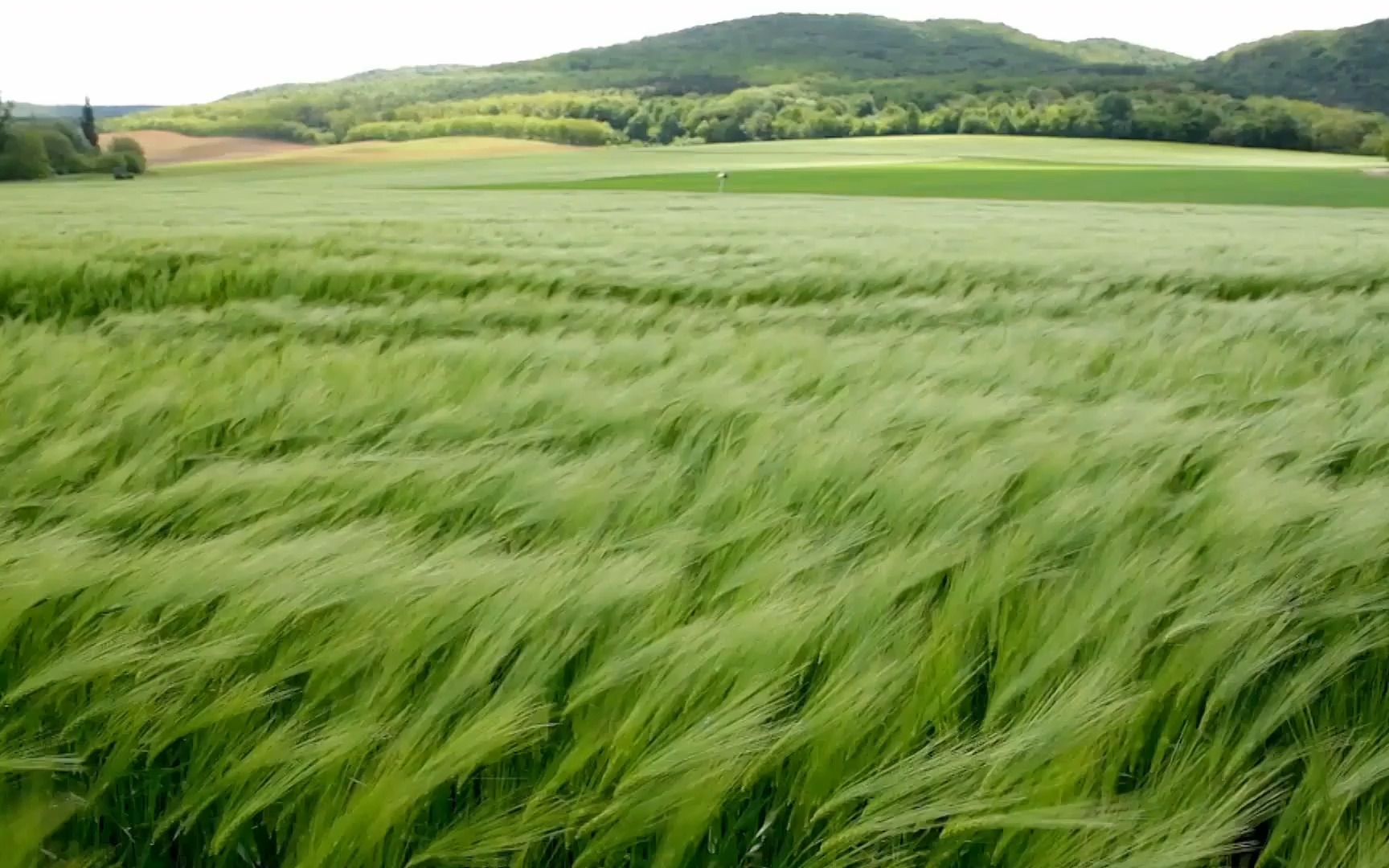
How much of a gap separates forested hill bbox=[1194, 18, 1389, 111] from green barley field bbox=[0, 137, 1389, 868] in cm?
6105

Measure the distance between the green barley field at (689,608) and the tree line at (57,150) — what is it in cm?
1782

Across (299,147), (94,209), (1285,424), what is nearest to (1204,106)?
(299,147)

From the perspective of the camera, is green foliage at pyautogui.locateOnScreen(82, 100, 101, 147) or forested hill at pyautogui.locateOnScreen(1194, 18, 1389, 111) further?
forested hill at pyautogui.locateOnScreen(1194, 18, 1389, 111)

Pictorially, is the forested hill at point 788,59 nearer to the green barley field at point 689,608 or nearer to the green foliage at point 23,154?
the green foliage at point 23,154

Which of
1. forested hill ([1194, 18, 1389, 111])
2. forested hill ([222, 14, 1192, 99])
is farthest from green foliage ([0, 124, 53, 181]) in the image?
forested hill ([1194, 18, 1389, 111])

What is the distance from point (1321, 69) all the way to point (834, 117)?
116 feet

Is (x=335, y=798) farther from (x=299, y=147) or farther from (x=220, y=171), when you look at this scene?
(x=299, y=147)

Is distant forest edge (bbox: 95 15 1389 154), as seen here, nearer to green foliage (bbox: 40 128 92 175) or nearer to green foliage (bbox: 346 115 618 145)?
green foliage (bbox: 346 115 618 145)

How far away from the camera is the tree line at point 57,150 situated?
16375 millimetres

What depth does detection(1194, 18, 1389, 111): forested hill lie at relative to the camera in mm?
54938

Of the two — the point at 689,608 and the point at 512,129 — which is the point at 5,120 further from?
the point at 512,129

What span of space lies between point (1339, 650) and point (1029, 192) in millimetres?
23444

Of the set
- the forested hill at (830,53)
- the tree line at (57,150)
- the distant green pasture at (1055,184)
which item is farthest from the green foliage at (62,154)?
the forested hill at (830,53)

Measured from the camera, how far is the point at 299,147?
98.6 ft
